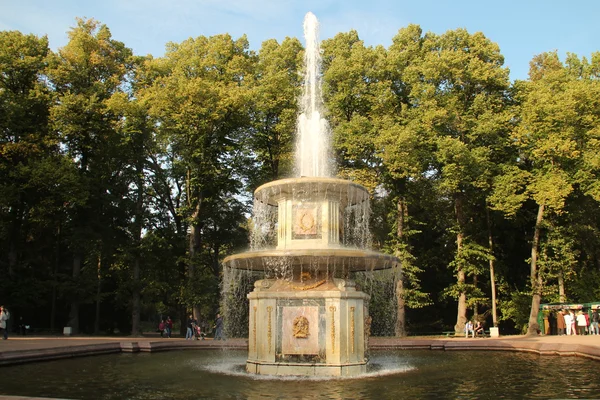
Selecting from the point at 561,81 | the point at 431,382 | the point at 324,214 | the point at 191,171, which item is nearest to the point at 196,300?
the point at 191,171

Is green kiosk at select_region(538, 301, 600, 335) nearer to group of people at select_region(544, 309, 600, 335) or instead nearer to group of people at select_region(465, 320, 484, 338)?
group of people at select_region(544, 309, 600, 335)

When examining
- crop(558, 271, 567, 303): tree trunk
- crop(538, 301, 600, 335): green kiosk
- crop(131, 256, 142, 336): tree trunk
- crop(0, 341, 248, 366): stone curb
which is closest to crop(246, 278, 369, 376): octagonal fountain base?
crop(0, 341, 248, 366): stone curb

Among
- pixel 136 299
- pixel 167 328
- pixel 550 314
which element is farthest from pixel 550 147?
pixel 136 299

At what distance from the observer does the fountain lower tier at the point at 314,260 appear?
13.0 metres

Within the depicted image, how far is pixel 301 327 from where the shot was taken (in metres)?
13.8

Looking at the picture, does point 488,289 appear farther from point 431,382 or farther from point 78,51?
point 78,51

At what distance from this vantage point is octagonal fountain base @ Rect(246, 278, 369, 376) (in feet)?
44.3

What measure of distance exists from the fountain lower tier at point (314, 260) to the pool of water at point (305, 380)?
2.72 meters

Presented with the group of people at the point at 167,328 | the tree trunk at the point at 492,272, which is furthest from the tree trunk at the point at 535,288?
the group of people at the point at 167,328

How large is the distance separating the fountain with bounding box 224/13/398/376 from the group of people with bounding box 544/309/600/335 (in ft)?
58.6

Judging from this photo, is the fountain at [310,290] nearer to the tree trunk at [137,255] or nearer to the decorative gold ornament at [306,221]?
the decorative gold ornament at [306,221]

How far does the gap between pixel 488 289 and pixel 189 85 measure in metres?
23.1

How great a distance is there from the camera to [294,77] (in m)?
36.2

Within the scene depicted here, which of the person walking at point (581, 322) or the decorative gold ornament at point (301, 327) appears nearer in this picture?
the decorative gold ornament at point (301, 327)
